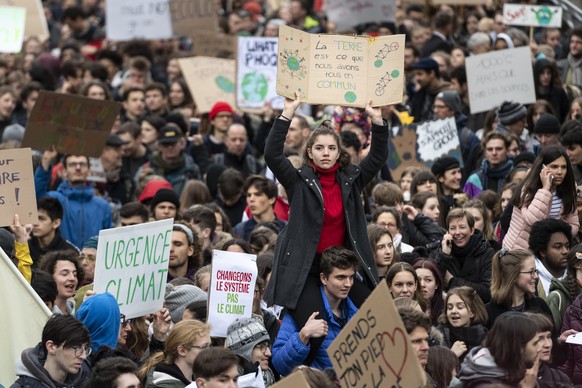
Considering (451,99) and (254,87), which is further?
(254,87)

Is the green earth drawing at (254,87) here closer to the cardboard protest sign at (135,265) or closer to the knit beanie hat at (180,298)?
the cardboard protest sign at (135,265)

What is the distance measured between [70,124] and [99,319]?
236 inches

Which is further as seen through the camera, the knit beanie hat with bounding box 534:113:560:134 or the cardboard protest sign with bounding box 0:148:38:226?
the knit beanie hat with bounding box 534:113:560:134

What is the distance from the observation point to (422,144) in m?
15.5

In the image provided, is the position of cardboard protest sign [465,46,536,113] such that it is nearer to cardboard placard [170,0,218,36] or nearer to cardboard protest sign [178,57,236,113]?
cardboard protest sign [178,57,236,113]

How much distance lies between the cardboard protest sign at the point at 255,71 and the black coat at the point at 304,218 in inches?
342

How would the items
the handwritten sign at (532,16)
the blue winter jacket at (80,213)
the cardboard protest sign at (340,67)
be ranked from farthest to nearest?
the handwritten sign at (532,16), the blue winter jacket at (80,213), the cardboard protest sign at (340,67)

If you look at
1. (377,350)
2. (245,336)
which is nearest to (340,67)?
(245,336)

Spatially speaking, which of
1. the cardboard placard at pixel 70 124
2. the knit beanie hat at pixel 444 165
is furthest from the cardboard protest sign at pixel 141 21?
the knit beanie hat at pixel 444 165

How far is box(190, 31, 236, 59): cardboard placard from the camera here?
850 inches

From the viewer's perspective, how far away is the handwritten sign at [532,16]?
19.4 m

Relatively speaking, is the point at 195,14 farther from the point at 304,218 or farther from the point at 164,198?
the point at 304,218

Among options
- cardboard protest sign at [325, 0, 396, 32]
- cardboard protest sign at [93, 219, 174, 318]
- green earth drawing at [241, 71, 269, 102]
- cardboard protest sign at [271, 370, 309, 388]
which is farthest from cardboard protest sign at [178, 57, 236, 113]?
cardboard protest sign at [271, 370, 309, 388]

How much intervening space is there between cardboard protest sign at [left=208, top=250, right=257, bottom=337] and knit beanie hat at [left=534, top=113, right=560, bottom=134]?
547cm
